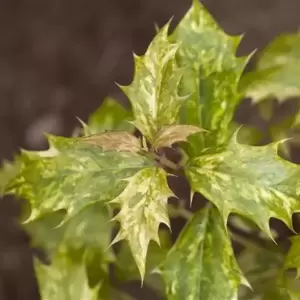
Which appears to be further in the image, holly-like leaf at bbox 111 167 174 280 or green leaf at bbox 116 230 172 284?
green leaf at bbox 116 230 172 284

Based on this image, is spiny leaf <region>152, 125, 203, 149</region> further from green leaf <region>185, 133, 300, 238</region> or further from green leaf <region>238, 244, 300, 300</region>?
green leaf <region>238, 244, 300, 300</region>

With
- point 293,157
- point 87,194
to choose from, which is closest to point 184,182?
point 293,157

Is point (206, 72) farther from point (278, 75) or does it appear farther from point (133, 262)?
point (133, 262)

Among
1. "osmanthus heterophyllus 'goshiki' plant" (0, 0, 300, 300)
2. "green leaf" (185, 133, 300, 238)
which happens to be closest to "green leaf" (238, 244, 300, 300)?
"osmanthus heterophyllus 'goshiki' plant" (0, 0, 300, 300)

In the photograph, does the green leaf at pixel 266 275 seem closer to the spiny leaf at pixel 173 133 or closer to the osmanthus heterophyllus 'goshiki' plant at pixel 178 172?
the osmanthus heterophyllus 'goshiki' plant at pixel 178 172

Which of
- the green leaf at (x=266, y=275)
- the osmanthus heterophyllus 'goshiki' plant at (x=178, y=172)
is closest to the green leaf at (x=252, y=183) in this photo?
the osmanthus heterophyllus 'goshiki' plant at (x=178, y=172)

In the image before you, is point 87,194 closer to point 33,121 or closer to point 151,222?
point 151,222

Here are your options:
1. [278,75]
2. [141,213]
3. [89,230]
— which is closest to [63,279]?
[89,230]
